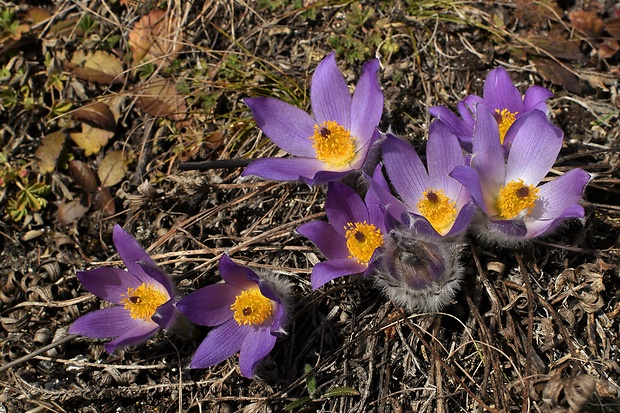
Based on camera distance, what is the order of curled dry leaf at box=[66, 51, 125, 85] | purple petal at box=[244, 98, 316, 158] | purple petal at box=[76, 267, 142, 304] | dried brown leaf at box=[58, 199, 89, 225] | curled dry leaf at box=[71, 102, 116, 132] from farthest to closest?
1. curled dry leaf at box=[66, 51, 125, 85]
2. curled dry leaf at box=[71, 102, 116, 132]
3. dried brown leaf at box=[58, 199, 89, 225]
4. purple petal at box=[244, 98, 316, 158]
5. purple petal at box=[76, 267, 142, 304]

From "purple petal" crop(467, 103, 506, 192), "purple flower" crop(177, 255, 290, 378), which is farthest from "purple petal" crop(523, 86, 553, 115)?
"purple flower" crop(177, 255, 290, 378)

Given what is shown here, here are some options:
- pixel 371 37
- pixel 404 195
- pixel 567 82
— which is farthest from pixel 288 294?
pixel 567 82

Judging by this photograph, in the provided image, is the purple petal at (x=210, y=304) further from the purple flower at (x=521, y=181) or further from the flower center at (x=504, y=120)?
the flower center at (x=504, y=120)

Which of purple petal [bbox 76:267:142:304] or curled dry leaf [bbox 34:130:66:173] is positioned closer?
purple petal [bbox 76:267:142:304]

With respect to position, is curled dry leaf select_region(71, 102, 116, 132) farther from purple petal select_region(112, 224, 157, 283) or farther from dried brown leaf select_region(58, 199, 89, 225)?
purple petal select_region(112, 224, 157, 283)

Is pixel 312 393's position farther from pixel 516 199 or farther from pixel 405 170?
pixel 516 199

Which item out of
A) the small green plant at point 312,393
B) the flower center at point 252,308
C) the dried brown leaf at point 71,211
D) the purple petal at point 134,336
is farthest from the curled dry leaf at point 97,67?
the small green plant at point 312,393
